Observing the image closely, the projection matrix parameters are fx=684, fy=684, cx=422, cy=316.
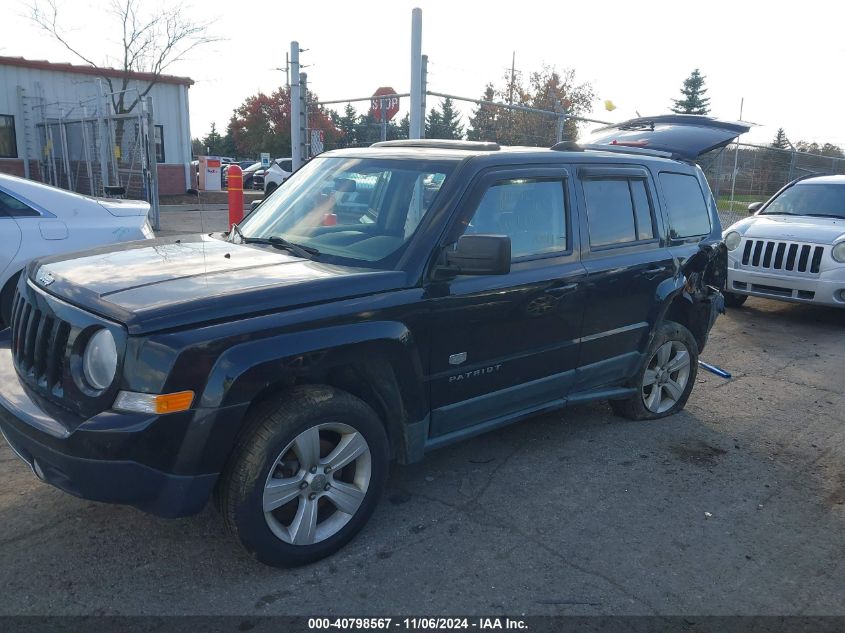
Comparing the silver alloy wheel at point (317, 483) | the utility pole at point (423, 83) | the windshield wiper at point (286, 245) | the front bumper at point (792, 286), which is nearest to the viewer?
the silver alloy wheel at point (317, 483)

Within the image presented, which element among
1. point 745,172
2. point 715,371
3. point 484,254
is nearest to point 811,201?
point 715,371

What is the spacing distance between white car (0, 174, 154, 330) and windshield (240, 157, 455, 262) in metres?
2.42

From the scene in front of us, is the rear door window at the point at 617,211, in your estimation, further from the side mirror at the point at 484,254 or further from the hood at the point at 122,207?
the hood at the point at 122,207

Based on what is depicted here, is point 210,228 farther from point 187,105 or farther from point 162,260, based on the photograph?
point 162,260

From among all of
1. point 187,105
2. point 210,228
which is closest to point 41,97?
point 187,105

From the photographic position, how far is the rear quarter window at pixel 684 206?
4.97 metres

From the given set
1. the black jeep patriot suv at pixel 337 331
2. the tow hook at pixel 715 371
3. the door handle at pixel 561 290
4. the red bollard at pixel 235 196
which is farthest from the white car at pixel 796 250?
the red bollard at pixel 235 196

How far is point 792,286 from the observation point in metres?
8.26

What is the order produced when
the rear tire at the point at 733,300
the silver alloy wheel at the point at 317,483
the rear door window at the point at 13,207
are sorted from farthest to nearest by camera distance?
1. the rear tire at the point at 733,300
2. the rear door window at the point at 13,207
3. the silver alloy wheel at the point at 317,483

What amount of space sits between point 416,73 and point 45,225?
5334 mm

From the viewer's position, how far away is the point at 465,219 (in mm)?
3557

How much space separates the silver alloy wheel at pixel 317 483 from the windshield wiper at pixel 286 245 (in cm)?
98

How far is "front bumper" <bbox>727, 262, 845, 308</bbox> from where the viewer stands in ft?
26.3

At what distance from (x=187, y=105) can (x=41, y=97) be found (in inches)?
180
